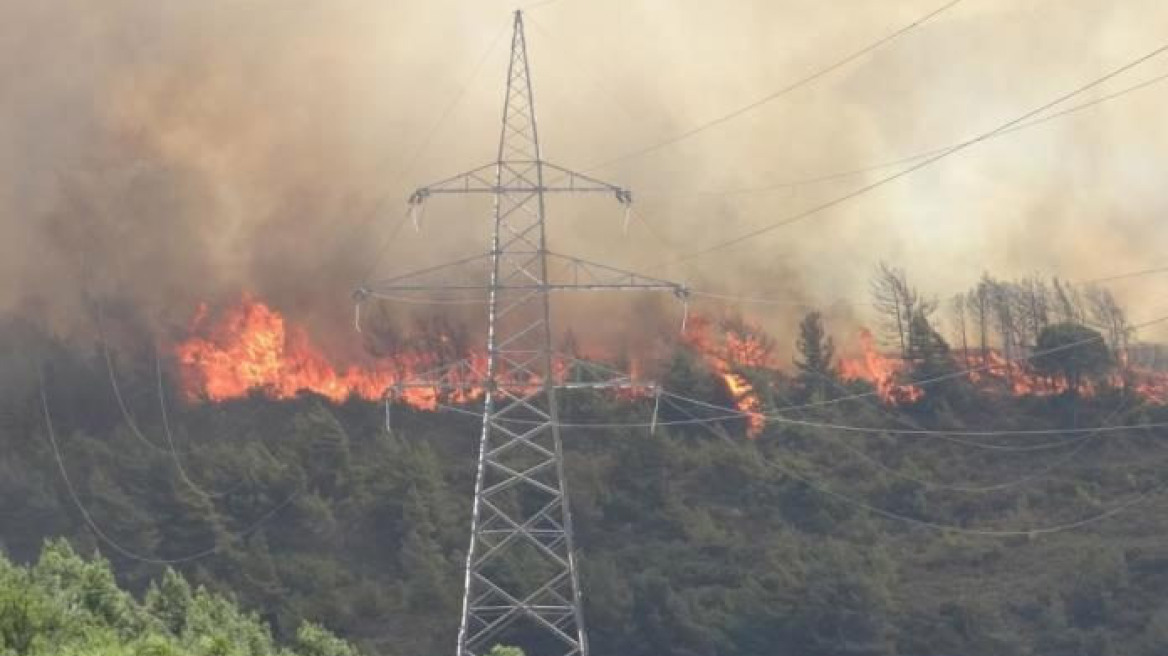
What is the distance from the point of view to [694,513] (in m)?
142

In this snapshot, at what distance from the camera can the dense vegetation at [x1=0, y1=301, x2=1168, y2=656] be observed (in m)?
127

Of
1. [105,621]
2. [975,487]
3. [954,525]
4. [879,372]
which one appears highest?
[879,372]

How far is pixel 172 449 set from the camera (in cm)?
14400

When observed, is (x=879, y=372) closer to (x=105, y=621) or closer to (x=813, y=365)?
(x=813, y=365)

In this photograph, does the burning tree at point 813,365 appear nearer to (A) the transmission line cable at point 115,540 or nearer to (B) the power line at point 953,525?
(B) the power line at point 953,525

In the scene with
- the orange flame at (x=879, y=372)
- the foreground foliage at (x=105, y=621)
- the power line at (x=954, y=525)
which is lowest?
the foreground foliage at (x=105, y=621)

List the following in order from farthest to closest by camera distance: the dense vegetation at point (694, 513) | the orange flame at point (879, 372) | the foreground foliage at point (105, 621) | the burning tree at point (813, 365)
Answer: the orange flame at point (879, 372), the burning tree at point (813, 365), the dense vegetation at point (694, 513), the foreground foliage at point (105, 621)

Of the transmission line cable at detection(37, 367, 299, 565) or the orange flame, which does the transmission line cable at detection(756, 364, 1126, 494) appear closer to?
the orange flame

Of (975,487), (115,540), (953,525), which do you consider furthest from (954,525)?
(115,540)

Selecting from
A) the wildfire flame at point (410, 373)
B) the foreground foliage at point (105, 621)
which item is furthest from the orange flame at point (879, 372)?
the foreground foliage at point (105, 621)

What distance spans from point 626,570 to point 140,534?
30508 mm

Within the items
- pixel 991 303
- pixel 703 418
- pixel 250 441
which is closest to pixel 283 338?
pixel 250 441

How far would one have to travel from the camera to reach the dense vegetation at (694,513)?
A: 417ft

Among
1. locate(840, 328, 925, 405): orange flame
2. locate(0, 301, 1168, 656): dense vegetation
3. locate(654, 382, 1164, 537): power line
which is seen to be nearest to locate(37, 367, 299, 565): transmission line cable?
locate(0, 301, 1168, 656): dense vegetation
